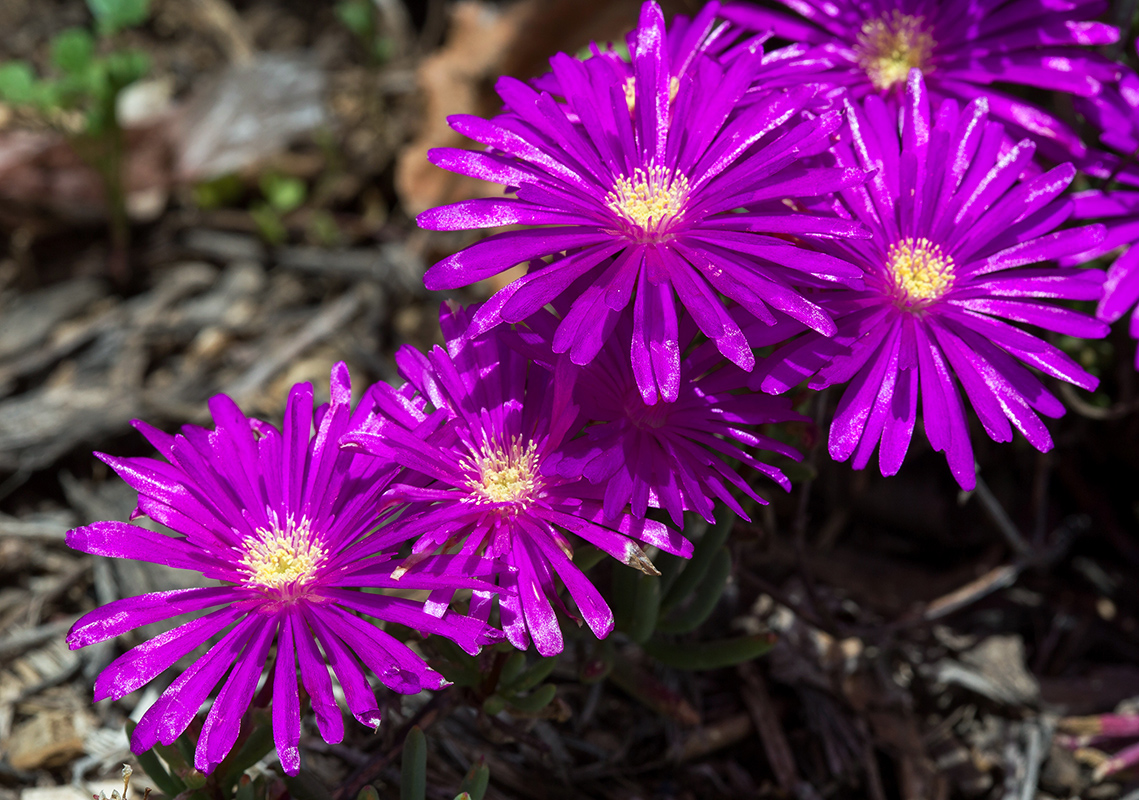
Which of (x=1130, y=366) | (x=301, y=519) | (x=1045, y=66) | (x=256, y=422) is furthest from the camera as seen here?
(x=1130, y=366)

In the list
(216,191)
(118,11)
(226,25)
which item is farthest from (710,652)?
(226,25)

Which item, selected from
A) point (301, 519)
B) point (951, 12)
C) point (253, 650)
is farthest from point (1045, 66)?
point (253, 650)

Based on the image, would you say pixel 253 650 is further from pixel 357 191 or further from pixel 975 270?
pixel 357 191

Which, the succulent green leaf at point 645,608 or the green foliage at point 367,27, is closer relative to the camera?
the succulent green leaf at point 645,608

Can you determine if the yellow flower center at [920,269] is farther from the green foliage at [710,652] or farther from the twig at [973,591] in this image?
the twig at [973,591]

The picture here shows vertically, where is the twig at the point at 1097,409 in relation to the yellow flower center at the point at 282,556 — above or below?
A: above

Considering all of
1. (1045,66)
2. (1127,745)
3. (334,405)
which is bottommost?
(1127,745)

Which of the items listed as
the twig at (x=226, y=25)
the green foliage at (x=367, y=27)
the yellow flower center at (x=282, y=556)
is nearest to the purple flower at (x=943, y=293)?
the yellow flower center at (x=282, y=556)
